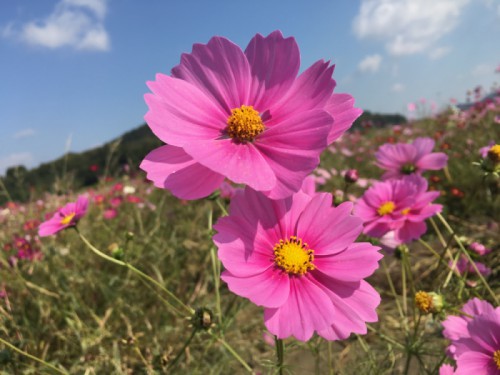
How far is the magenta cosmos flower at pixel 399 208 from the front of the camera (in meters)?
1.02

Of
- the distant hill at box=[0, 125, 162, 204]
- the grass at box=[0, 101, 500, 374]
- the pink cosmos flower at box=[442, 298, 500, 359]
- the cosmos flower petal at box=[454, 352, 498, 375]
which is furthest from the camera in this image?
the distant hill at box=[0, 125, 162, 204]

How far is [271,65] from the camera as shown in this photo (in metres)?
0.59

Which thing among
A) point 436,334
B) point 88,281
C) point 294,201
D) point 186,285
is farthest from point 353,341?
point 88,281

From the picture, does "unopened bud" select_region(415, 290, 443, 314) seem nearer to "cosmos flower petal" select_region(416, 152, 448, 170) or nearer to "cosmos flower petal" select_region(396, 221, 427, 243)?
"cosmos flower petal" select_region(396, 221, 427, 243)

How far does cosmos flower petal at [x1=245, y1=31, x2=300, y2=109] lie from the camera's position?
566 millimetres

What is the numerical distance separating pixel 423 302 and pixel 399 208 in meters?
0.27

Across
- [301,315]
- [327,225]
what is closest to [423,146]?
[327,225]

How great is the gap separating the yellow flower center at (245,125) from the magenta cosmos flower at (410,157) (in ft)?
2.92

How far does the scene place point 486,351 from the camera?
0.79m

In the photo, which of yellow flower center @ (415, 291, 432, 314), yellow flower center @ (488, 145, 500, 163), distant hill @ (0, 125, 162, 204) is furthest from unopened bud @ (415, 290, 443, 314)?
distant hill @ (0, 125, 162, 204)

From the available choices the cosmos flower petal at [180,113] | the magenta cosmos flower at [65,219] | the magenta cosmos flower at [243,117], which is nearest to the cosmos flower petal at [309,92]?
the magenta cosmos flower at [243,117]

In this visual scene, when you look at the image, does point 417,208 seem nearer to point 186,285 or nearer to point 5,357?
point 5,357

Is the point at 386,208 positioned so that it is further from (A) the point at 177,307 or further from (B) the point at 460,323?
(A) the point at 177,307

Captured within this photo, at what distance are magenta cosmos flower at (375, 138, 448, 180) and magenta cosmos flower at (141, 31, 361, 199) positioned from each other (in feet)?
2.94
